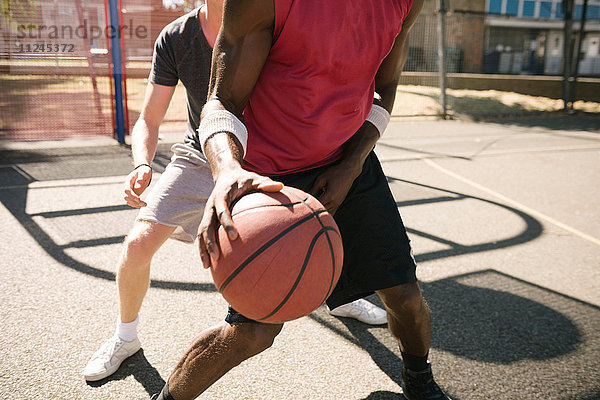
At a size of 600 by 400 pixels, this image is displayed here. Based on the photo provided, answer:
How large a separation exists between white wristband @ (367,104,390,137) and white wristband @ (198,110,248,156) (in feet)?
2.48

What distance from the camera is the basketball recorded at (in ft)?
4.96

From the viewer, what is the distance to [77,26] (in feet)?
26.2

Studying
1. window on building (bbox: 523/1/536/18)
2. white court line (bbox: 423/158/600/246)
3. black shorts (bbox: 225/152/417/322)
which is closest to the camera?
black shorts (bbox: 225/152/417/322)

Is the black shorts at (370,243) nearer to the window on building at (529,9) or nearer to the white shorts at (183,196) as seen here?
the white shorts at (183,196)

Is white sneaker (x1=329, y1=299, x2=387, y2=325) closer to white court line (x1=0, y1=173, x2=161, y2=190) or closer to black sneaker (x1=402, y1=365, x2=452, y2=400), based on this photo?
black sneaker (x1=402, y1=365, x2=452, y2=400)

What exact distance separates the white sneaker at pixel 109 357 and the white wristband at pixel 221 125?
4.49 ft

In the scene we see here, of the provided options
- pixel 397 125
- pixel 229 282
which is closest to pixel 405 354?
pixel 229 282

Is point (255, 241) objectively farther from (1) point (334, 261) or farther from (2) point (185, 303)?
(2) point (185, 303)

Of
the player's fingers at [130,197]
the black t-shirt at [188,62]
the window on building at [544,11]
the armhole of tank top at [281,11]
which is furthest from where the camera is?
the window on building at [544,11]

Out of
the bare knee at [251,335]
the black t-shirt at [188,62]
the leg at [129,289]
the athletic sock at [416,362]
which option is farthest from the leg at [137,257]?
the athletic sock at [416,362]

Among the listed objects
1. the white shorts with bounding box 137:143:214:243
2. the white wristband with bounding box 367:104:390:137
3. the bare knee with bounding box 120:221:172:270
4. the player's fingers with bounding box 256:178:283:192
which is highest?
the white wristband with bounding box 367:104:390:137

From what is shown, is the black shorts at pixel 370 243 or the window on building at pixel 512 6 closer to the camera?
the black shorts at pixel 370 243

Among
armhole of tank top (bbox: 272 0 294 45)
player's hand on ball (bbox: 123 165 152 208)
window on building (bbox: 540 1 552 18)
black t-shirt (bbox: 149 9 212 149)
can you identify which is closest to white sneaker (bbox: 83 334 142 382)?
player's hand on ball (bbox: 123 165 152 208)

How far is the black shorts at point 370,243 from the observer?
2.25 meters
